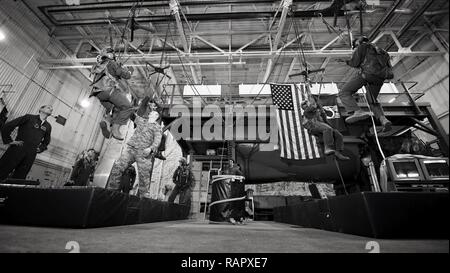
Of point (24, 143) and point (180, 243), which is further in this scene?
point (24, 143)

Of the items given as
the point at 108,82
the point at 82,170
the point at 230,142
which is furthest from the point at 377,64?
the point at 82,170

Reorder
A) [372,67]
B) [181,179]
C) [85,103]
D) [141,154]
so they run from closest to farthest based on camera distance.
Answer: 1. [372,67]
2. [141,154]
3. [181,179]
4. [85,103]

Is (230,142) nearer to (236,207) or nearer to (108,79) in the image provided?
(236,207)

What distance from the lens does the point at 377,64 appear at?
2275 millimetres

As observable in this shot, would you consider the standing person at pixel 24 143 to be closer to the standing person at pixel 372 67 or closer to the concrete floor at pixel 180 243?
the concrete floor at pixel 180 243

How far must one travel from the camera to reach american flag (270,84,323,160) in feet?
16.4

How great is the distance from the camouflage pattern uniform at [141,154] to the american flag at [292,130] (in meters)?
3.06

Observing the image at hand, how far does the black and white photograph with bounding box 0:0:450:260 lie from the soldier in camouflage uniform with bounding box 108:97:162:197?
0.03 metres

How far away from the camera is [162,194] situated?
10.1m

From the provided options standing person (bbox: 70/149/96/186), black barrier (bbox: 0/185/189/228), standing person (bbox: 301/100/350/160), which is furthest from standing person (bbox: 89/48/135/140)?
standing person (bbox: 70/149/96/186)

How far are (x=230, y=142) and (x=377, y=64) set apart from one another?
11.4 feet

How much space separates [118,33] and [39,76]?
138 inches

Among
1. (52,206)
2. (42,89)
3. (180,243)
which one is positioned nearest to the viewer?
(180,243)
